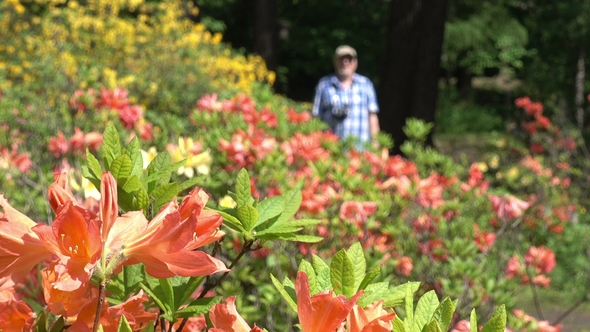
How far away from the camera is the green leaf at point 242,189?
1.07 meters

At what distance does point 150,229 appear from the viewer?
0.85m

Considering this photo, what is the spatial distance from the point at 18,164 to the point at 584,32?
11707 mm

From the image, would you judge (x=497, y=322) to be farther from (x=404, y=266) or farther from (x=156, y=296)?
(x=404, y=266)

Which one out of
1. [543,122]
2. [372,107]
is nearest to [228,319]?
[372,107]

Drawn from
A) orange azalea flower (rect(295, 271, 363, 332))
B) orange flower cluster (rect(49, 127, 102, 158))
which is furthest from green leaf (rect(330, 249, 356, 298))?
orange flower cluster (rect(49, 127, 102, 158))

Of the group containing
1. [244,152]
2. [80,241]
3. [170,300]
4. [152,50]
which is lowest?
[152,50]

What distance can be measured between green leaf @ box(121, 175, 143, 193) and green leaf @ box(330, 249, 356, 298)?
0.89 ft

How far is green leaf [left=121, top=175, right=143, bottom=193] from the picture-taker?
981 mm

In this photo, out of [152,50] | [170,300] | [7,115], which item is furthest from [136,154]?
[152,50]

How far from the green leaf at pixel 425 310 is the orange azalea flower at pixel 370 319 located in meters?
0.04

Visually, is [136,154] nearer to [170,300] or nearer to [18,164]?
[170,300]

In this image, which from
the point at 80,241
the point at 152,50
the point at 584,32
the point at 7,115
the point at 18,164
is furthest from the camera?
the point at 584,32

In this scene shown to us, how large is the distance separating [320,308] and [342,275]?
12cm

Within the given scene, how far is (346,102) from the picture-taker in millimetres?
6309
